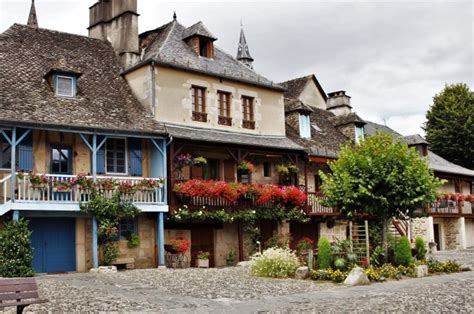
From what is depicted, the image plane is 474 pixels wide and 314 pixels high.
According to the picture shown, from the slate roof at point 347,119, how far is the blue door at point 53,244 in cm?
1612

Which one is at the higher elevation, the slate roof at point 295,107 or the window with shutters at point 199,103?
the slate roof at point 295,107

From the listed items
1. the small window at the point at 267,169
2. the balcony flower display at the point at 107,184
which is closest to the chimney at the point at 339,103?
the small window at the point at 267,169

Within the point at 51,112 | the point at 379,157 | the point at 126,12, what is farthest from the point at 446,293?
the point at 126,12

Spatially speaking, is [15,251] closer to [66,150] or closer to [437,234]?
[66,150]

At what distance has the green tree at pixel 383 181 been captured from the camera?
19.2 meters

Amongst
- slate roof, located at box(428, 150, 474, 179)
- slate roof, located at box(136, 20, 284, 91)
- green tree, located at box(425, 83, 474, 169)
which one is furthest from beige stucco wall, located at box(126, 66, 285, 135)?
green tree, located at box(425, 83, 474, 169)

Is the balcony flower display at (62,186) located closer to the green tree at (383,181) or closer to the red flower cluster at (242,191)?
the red flower cluster at (242,191)

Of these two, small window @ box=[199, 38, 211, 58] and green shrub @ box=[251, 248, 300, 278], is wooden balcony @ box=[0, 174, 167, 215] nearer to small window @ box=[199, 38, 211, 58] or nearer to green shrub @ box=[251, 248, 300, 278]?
green shrub @ box=[251, 248, 300, 278]

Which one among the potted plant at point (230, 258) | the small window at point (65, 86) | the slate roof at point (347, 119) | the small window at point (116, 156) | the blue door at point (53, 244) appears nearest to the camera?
the blue door at point (53, 244)

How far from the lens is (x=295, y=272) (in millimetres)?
17859

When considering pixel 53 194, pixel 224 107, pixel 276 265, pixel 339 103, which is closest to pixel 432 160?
pixel 339 103

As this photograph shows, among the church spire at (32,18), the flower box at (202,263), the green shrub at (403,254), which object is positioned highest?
the church spire at (32,18)

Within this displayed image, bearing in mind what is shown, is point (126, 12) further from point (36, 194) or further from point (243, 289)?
point (243, 289)

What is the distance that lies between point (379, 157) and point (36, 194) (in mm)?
10197
